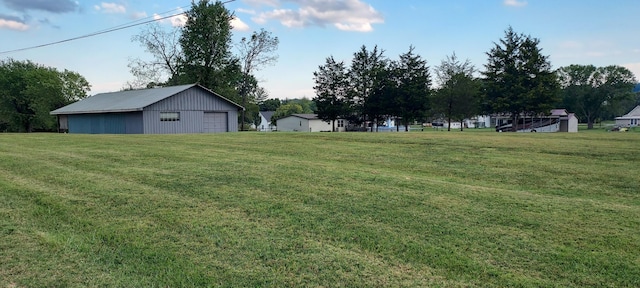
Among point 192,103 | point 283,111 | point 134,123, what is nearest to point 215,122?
point 192,103

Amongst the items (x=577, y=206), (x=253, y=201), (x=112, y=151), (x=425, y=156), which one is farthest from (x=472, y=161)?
(x=112, y=151)

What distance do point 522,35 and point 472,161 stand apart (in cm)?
3906

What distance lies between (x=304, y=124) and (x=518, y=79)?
30983 mm

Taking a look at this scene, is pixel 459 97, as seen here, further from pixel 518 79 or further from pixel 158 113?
pixel 158 113

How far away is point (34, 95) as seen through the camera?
52906mm

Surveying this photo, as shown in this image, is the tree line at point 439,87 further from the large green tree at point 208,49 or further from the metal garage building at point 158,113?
the metal garage building at point 158,113

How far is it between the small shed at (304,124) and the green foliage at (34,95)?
28.6m

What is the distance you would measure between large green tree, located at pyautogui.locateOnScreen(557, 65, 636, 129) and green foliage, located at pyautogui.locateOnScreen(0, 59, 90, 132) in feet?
246

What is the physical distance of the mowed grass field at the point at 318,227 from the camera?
11.4ft

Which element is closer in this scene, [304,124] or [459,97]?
[459,97]

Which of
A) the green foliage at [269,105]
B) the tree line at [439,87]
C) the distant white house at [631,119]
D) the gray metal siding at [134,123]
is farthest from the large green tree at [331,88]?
the green foliage at [269,105]

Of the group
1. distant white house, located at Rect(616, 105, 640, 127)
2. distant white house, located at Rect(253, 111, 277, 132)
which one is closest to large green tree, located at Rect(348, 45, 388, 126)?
distant white house, located at Rect(253, 111, 277, 132)

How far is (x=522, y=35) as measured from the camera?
43219 millimetres

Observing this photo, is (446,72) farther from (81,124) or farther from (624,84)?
(624,84)
